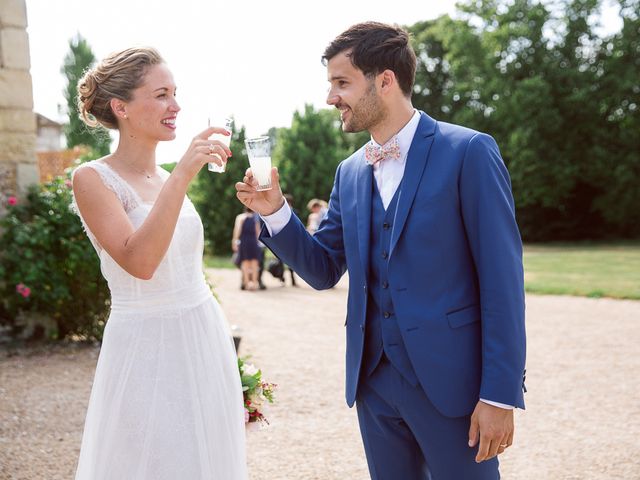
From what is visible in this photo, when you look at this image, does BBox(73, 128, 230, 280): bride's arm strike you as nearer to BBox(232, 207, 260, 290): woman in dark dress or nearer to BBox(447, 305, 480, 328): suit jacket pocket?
BBox(447, 305, 480, 328): suit jacket pocket

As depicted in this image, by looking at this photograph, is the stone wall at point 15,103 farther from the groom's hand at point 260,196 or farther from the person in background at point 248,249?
the groom's hand at point 260,196

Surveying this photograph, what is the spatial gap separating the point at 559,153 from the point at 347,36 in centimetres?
3068

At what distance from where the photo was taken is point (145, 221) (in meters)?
2.29

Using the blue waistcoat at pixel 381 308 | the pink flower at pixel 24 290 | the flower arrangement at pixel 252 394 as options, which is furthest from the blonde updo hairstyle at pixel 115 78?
the pink flower at pixel 24 290

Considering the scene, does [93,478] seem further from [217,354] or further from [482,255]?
[482,255]

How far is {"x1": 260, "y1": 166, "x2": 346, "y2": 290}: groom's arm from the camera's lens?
2.55 meters

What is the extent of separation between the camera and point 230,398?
101 inches

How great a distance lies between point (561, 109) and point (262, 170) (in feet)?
102

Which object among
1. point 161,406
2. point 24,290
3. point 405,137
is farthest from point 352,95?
point 24,290

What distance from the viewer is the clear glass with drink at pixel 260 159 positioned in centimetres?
244

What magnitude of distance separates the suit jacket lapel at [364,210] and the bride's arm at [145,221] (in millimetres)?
513

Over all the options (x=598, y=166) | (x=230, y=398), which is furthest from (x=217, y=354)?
(x=598, y=166)

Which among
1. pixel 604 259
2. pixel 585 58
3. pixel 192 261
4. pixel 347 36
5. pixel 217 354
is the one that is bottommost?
pixel 604 259

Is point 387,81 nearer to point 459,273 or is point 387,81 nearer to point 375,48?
point 375,48
